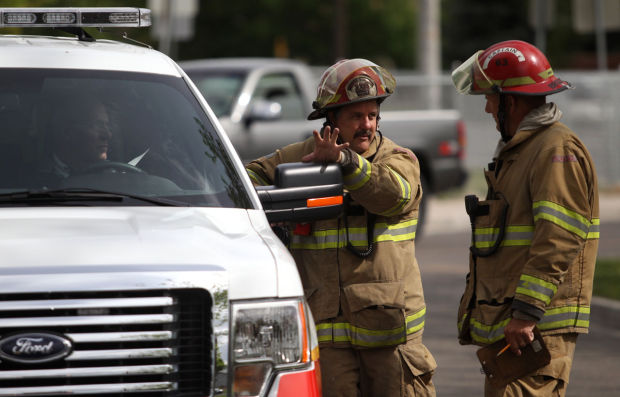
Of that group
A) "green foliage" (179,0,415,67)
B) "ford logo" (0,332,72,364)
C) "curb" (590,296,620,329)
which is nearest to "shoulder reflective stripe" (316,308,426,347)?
"ford logo" (0,332,72,364)

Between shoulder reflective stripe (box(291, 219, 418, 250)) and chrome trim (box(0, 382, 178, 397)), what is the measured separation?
4.48 ft

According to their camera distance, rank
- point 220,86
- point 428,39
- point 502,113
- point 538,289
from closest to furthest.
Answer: point 538,289
point 502,113
point 220,86
point 428,39

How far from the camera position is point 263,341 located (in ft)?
11.3

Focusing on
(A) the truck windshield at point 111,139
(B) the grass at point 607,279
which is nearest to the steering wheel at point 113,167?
(A) the truck windshield at point 111,139

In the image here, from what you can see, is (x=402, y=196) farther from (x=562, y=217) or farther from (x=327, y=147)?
(x=562, y=217)

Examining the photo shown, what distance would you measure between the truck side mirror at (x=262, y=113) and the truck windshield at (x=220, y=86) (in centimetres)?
35

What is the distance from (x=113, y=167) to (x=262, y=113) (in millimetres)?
8747

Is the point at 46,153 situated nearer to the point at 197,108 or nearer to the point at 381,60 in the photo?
the point at 197,108

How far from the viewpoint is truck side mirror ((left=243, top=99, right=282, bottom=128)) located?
12.9 m

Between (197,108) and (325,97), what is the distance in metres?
0.53

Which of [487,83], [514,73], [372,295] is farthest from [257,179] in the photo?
[514,73]

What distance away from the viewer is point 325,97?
183 inches

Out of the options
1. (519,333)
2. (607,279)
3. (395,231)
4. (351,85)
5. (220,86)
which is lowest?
(607,279)

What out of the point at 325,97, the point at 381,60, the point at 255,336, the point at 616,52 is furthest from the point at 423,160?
the point at 616,52
